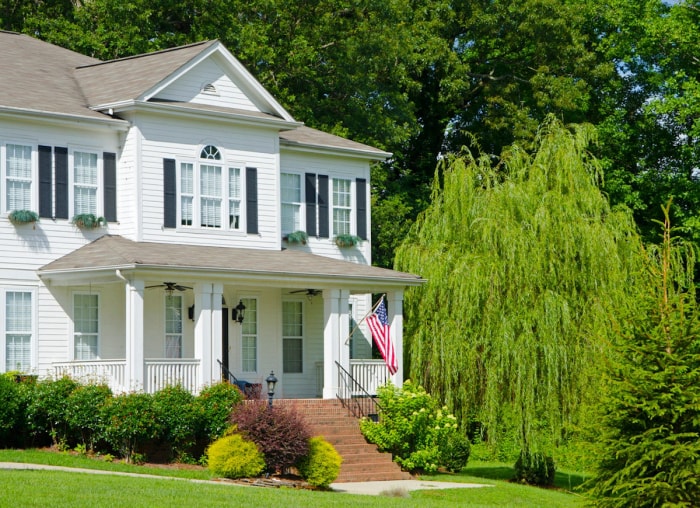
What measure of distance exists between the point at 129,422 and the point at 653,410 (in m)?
11.1

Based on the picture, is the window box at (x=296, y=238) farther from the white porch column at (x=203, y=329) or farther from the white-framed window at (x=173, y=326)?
the white porch column at (x=203, y=329)

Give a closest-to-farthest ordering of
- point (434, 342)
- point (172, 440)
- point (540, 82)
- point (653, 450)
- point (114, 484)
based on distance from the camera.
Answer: point (653, 450)
point (114, 484)
point (172, 440)
point (434, 342)
point (540, 82)

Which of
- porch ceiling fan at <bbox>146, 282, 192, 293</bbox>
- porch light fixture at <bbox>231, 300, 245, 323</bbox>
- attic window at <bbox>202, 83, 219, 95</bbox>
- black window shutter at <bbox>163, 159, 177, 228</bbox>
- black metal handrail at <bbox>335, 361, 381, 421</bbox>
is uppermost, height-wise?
attic window at <bbox>202, 83, 219, 95</bbox>

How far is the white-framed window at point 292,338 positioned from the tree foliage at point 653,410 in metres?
14.0

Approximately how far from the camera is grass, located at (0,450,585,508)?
18.0 meters

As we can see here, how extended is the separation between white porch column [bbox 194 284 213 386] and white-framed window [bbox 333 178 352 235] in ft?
22.4

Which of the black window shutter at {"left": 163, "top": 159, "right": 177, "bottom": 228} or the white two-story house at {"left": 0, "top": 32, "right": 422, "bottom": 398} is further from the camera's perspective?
the black window shutter at {"left": 163, "top": 159, "right": 177, "bottom": 228}

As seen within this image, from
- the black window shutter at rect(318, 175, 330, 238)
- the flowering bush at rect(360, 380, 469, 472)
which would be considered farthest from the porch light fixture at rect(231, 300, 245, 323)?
the flowering bush at rect(360, 380, 469, 472)

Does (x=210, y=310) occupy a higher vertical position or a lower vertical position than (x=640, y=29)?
Result: lower

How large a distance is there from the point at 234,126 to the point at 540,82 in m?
16.6

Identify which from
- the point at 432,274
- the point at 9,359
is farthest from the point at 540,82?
the point at 9,359

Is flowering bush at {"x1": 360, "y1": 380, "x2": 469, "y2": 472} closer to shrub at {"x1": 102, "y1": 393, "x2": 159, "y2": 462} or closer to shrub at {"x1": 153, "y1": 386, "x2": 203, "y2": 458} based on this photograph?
shrub at {"x1": 153, "y1": 386, "x2": 203, "y2": 458}

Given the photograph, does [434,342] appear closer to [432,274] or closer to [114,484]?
[432,274]

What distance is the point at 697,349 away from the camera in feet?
58.7
